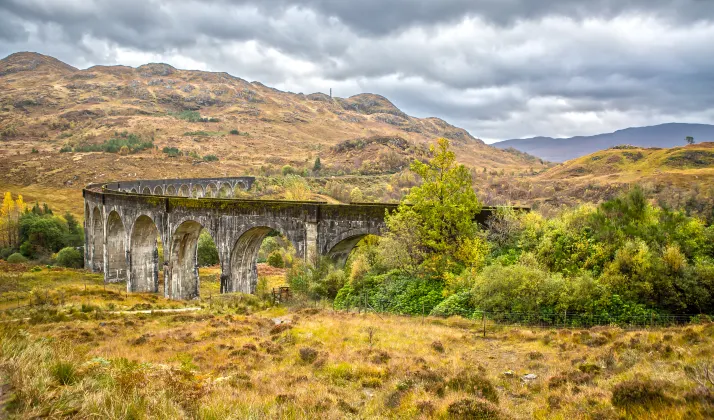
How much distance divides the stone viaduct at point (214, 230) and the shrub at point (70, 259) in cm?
1235

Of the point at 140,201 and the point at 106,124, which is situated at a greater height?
the point at 106,124

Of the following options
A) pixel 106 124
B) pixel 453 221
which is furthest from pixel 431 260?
pixel 106 124

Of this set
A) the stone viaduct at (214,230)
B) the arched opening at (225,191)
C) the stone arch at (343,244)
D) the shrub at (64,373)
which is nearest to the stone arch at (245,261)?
the stone viaduct at (214,230)

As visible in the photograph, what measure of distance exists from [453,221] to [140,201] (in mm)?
24355

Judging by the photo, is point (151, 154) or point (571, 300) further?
point (151, 154)

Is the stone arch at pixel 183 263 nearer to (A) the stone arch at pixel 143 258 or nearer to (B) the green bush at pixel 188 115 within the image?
(A) the stone arch at pixel 143 258

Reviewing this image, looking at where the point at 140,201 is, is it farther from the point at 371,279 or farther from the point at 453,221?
the point at 453,221

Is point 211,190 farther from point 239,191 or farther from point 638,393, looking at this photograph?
point 638,393

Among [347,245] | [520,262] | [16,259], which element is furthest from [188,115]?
[520,262]

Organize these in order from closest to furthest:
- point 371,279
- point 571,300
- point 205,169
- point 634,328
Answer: point 634,328 → point 571,300 → point 371,279 → point 205,169

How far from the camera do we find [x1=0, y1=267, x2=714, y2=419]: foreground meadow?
6.34 metres

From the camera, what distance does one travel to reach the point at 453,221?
1981 cm

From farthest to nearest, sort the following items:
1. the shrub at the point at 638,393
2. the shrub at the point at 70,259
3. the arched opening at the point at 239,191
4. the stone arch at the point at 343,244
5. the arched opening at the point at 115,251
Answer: the arched opening at the point at 239,191, the shrub at the point at 70,259, the arched opening at the point at 115,251, the stone arch at the point at 343,244, the shrub at the point at 638,393

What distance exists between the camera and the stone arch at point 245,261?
2603 centimetres
